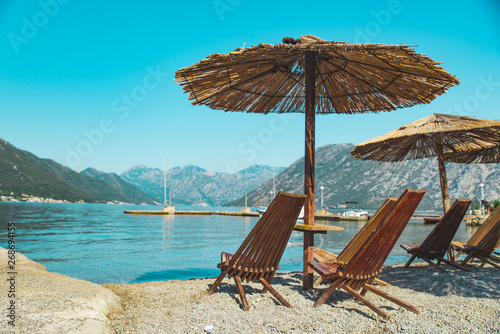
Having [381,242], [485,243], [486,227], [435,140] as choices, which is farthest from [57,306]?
[435,140]

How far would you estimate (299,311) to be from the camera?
11.5 ft

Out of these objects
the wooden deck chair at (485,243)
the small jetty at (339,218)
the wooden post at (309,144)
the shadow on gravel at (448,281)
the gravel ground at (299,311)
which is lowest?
the small jetty at (339,218)

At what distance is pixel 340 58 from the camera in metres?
4.67

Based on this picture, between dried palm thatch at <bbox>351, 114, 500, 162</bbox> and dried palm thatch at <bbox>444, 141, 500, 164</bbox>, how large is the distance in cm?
32

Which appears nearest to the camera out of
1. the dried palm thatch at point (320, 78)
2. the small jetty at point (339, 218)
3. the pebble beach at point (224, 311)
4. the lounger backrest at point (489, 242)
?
the pebble beach at point (224, 311)

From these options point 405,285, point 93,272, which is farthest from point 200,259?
point 405,285

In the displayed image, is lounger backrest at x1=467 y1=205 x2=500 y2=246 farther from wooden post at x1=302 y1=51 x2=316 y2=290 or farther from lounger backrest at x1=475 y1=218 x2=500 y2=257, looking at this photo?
wooden post at x1=302 y1=51 x2=316 y2=290

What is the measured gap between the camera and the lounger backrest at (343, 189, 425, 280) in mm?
3561

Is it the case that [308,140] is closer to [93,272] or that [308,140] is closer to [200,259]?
[93,272]

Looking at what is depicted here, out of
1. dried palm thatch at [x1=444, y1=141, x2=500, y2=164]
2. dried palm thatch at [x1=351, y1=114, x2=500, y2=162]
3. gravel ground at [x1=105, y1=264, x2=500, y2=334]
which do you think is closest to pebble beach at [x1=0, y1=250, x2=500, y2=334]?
gravel ground at [x1=105, y1=264, x2=500, y2=334]

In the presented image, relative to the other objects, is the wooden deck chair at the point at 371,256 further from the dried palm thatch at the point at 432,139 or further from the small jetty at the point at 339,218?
A: the small jetty at the point at 339,218

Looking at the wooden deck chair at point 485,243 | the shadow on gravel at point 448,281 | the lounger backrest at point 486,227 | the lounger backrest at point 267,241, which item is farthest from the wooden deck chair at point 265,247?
the lounger backrest at point 486,227

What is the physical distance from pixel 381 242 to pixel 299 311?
1.16 metres

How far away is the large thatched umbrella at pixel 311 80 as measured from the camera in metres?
3.85
